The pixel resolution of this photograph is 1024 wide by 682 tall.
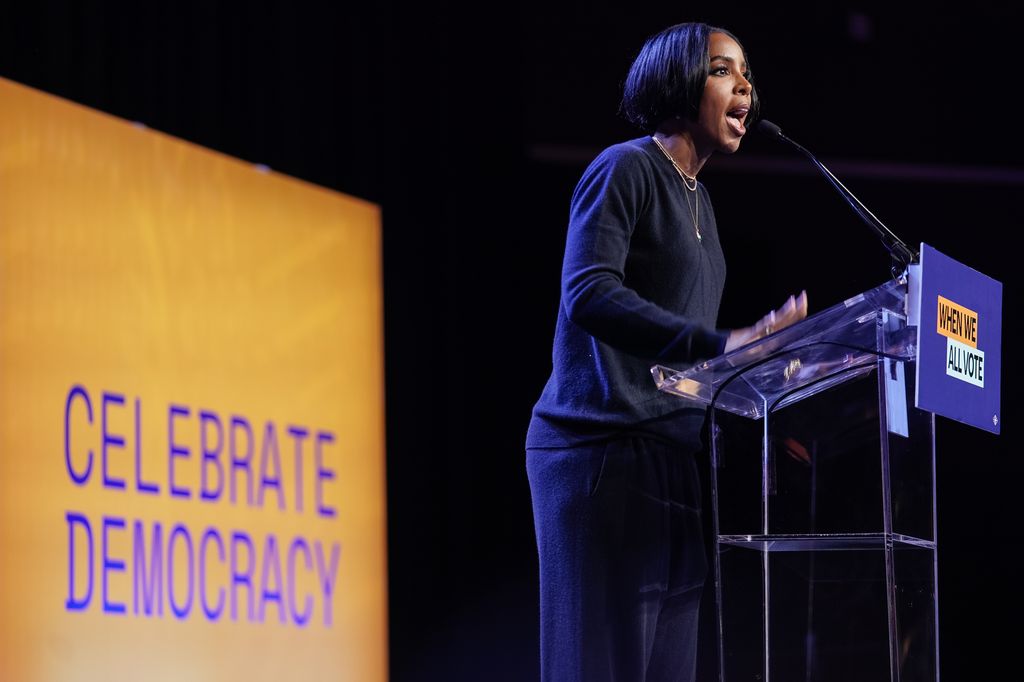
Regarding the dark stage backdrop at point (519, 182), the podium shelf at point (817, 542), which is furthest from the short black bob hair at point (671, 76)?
the dark stage backdrop at point (519, 182)

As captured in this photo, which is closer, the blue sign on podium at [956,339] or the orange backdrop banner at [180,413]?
the blue sign on podium at [956,339]

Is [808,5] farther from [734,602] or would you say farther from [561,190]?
[734,602]

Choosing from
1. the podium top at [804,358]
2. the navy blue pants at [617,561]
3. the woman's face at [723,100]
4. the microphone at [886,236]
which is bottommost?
the navy blue pants at [617,561]

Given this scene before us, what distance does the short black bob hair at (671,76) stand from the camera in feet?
6.20

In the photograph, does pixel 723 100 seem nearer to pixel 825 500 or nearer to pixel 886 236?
pixel 886 236

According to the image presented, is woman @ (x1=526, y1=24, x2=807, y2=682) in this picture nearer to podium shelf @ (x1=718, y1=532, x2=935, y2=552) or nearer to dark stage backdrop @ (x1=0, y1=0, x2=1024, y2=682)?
podium shelf @ (x1=718, y1=532, x2=935, y2=552)

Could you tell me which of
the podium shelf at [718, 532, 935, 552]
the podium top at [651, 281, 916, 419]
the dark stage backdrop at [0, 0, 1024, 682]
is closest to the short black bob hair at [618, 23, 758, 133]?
the podium top at [651, 281, 916, 419]

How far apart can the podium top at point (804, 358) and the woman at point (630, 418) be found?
0.04 m

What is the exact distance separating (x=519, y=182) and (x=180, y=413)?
150cm

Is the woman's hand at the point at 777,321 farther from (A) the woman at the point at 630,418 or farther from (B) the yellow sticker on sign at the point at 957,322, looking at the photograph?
(B) the yellow sticker on sign at the point at 957,322

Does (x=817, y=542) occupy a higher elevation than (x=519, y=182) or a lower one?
lower

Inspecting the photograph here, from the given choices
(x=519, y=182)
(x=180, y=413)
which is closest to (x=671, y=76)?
(x=180, y=413)

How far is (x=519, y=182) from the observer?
4.45 metres

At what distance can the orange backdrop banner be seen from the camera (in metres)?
3.08
